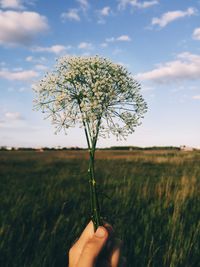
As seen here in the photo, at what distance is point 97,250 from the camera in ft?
5.76

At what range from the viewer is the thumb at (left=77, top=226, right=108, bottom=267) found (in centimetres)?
174

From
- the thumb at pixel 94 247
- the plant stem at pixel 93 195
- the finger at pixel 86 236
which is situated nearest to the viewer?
the plant stem at pixel 93 195

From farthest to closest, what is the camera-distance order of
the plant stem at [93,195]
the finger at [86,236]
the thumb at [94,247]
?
the finger at [86,236] → the thumb at [94,247] → the plant stem at [93,195]

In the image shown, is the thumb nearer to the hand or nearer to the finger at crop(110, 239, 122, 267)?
the hand

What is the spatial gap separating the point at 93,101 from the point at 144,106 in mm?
386

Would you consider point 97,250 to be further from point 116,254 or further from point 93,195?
point 93,195

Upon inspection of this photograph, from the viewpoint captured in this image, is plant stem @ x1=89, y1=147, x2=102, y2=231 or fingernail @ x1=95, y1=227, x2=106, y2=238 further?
fingernail @ x1=95, y1=227, x2=106, y2=238

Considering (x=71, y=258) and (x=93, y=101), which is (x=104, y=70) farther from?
(x=71, y=258)

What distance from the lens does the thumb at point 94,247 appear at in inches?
68.3

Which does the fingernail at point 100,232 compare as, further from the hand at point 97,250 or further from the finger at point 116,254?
the finger at point 116,254

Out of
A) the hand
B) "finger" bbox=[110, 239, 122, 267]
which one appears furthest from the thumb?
"finger" bbox=[110, 239, 122, 267]

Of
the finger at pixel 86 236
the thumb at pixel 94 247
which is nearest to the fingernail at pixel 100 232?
the thumb at pixel 94 247

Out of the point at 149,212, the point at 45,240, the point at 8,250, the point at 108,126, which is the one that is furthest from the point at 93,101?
the point at 149,212

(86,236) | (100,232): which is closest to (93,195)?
(100,232)
